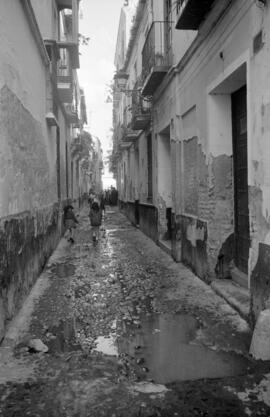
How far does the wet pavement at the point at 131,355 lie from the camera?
303cm

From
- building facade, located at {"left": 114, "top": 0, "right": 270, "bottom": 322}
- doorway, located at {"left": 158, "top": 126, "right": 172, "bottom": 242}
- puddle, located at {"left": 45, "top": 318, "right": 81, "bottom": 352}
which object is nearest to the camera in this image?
puddle, located at {"left": 45, "top": 318, "right": 81, "bottom": 352}

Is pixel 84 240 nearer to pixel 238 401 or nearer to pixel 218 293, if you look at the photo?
pixel 218 293

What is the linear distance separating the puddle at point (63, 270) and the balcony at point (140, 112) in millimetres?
6003

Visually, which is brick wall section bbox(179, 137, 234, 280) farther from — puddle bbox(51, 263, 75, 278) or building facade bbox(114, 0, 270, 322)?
puddle bbox(51, 263, 75, 278)

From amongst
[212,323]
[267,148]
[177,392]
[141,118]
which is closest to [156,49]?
[141,118]

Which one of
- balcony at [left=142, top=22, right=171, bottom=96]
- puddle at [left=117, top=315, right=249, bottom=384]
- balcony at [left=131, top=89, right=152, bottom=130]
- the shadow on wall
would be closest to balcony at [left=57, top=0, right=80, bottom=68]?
balcony at [left=131, top=89, right=152, bottom=130]

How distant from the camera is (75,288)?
6746 millimetres

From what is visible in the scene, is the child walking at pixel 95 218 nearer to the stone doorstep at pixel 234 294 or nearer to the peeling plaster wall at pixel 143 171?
the peeling plaster wall at pixel 143 171

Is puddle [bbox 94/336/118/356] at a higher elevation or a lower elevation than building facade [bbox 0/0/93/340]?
lower

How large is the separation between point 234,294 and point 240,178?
1727 mm

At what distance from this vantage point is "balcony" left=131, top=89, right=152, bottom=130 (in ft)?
42.7

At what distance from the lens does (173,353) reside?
405 cm

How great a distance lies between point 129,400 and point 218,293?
319 cm

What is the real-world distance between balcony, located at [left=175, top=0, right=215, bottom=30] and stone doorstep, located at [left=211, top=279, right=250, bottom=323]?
412 cm
